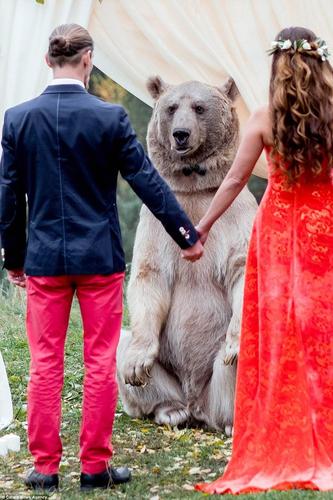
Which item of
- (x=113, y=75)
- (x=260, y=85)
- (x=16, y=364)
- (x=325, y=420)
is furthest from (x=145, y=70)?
(x=325, y=420)

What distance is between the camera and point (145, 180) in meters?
3.96

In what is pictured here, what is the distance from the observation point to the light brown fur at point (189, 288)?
5176 millimetres

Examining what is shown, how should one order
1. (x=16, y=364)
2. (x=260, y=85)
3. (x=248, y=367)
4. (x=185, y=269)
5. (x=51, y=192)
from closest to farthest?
(x=51, y=192) → (x=248, y=367) → (x=185, y=269) → (x=260, y=85) → (x=16, y=364)

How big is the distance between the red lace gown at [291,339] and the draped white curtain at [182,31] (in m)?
1.85

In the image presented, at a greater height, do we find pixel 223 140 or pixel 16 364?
pixel 223 140

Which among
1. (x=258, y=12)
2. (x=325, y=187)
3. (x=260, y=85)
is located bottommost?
(x=325, y=187)

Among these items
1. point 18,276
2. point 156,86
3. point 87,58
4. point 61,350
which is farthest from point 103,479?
point 156,86

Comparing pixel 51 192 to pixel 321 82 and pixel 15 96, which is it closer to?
pixel 321 82

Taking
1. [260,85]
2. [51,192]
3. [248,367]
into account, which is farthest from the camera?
[260,85]

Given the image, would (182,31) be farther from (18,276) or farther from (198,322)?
(18,276)

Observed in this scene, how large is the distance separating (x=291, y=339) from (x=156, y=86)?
193cm

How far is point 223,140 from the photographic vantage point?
530 cm

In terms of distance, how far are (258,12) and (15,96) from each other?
1.40 m

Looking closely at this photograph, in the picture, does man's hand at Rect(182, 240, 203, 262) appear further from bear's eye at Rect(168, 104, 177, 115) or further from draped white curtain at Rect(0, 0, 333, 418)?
draped white curtain at Rect(0, 0, 333, 418)
